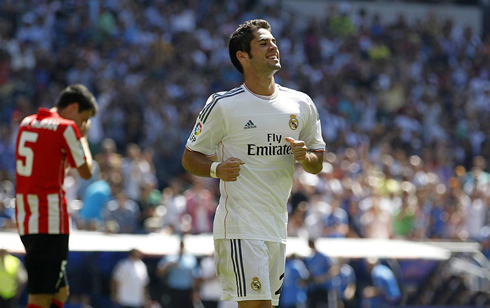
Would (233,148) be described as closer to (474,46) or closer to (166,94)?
(166,94)

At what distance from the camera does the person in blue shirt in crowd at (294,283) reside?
13.1m

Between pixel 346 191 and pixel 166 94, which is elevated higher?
pixel 166 94

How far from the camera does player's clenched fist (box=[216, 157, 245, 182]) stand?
5203 mm

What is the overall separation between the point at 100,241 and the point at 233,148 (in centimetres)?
741

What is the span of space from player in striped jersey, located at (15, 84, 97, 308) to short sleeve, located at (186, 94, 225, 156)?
4.35ft

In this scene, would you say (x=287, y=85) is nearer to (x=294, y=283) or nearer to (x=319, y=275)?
(x=319, y=275)

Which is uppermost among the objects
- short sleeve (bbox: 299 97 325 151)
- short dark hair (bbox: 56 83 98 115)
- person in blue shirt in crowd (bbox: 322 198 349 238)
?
short dark hair (bbox: 56 83 98 115)

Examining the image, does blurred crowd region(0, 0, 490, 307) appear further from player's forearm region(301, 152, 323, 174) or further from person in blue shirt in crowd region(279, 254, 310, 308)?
player's forearm region(301, 152, 323, 174)

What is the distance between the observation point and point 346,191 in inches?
617

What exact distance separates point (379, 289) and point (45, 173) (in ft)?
28.6

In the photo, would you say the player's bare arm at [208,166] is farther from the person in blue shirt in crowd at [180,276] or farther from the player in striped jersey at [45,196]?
the person in blue shirt in crowd at [180,276]

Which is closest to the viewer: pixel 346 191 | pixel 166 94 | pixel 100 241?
pixel 100 241

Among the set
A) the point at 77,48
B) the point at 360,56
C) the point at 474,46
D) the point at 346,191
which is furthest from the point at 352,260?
the point at 474,46

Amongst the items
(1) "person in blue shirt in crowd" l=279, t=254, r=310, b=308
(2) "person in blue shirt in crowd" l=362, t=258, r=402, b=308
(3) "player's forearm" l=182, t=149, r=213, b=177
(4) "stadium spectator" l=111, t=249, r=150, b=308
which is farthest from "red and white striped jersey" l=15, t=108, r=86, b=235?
(2) "person in blue shirt in crowd" l=362, t=258, r=402, b=308
